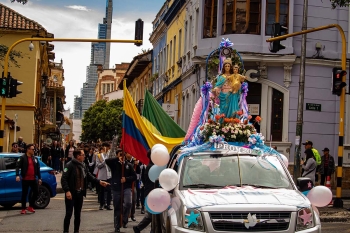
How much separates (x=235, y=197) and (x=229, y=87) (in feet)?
18.6

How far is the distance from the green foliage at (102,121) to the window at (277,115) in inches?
1945

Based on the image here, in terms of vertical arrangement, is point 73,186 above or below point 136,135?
below

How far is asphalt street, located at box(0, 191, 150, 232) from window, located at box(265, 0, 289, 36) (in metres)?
11.4

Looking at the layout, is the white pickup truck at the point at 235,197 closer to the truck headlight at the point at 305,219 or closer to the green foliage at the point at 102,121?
the truck headlight at the point at 305,219

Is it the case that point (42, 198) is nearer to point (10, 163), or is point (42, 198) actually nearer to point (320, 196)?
point (10, 163)

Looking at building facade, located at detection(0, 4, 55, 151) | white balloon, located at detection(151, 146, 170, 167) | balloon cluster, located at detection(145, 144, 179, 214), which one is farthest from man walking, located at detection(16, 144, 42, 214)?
building facade, located at detection(0, 4, 55, 151)

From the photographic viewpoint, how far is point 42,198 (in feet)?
71.2

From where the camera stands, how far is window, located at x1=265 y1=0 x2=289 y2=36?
99.0 feet

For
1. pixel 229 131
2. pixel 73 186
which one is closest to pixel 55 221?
pixel 73 186

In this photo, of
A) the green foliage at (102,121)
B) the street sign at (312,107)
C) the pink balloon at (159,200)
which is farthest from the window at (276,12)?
the green foliage at (102,121)

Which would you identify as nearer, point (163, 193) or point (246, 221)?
point (246, 221)

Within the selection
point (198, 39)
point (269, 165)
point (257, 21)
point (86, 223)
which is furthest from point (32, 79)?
point (269, 165)

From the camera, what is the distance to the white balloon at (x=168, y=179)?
34.8 feet

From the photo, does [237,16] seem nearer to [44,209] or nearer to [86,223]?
[44,209]
